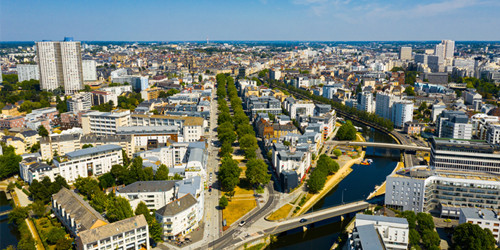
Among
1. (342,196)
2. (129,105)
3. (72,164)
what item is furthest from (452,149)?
(129,105)

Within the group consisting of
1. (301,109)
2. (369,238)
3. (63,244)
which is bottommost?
(63,244)

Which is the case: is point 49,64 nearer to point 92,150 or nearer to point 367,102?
point 92,150

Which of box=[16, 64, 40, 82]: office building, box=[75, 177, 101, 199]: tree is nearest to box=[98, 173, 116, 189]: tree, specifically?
box=[75, 177, 101, 199]: tree

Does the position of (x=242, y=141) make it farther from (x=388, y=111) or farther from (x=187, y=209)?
(x=388, y=111)

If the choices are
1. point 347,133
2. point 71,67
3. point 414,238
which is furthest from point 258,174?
point 71,67

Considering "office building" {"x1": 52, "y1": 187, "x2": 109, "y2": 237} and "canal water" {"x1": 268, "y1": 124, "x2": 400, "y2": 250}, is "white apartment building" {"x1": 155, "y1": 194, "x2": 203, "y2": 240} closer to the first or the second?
"office building" {"x1": 52, "y1": 187, "x2": 109, "y2": 237}

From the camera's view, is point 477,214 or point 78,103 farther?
point 78,103
